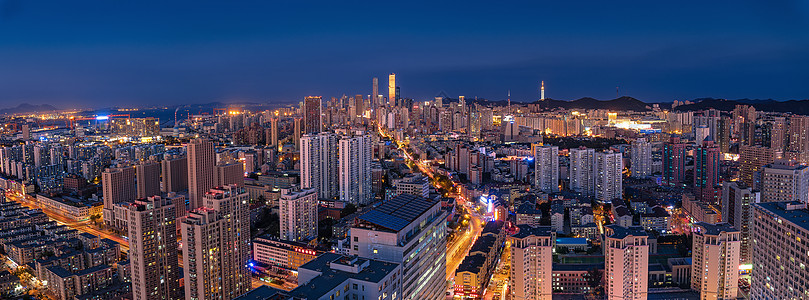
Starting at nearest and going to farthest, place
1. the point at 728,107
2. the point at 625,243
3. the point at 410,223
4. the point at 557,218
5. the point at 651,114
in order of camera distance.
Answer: the point at 410,223
the point at 625,243
the point at 557,218
the point at 728,107
the point at 651,114

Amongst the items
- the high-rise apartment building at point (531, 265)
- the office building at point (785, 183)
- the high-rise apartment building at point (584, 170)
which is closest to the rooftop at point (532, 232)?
the high-rise apartment building at point (531, 265)

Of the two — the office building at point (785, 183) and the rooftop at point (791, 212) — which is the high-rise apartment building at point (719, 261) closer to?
the rooftop at point (791, 212)

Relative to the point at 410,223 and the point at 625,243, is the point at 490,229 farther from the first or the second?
the point at 410,223

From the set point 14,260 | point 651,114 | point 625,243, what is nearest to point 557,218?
point 625,243

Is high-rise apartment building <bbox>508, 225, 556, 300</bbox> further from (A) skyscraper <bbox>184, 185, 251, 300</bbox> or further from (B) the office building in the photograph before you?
(B) the office building

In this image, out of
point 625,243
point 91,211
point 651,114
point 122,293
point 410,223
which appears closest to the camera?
point 410,223

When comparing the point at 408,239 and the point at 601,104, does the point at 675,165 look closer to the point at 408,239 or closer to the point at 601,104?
the point at 408,239

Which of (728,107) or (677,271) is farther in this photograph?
(728,107)

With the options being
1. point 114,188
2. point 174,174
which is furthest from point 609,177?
point 114,188
